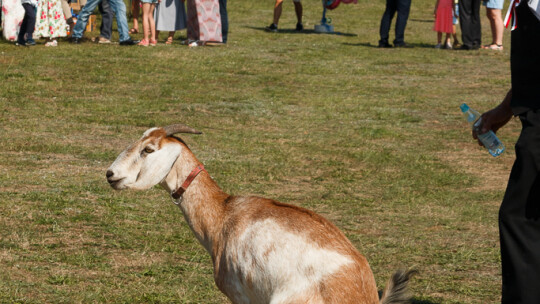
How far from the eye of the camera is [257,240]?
4066 millimetres

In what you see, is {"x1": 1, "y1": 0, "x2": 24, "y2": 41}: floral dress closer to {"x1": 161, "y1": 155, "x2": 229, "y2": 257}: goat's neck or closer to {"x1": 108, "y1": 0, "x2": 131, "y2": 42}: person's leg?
{"x1": 108, "y1": 0, "x2": 131, "y2": 42}: person's leg

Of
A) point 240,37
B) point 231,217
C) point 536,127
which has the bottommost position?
point 240,37

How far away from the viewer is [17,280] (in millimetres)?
5543

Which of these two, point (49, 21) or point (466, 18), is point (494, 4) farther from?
point (49, 21)

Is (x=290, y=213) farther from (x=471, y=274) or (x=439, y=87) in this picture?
(x=439, y=87)

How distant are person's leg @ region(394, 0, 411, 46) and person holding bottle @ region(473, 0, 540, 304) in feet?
50.1

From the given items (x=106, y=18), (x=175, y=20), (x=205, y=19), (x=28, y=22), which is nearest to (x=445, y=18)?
(x=205, y=19)

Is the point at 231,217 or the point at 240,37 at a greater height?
the point at 231,217

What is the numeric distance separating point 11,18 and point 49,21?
3.15 feet

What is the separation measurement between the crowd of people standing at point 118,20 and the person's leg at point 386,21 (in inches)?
153

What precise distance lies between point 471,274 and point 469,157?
4084mm

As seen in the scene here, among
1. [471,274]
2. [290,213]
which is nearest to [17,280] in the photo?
[290,213]

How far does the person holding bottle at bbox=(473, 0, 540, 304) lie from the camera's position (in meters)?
3.96

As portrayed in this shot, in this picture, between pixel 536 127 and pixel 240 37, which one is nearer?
pixel 536 127
